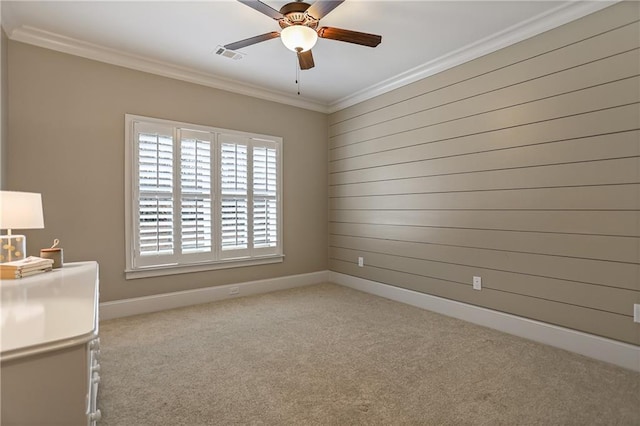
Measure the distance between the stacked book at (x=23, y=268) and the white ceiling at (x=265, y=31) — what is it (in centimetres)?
206

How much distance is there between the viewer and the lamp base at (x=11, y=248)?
1875 mm

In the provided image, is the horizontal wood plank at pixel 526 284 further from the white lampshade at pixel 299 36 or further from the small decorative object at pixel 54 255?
the small decorative object at pixel 54 255

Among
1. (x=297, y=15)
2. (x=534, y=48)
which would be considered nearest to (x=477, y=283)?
(x=534, y=48)

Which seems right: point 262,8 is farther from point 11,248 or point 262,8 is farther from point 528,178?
point 528,178

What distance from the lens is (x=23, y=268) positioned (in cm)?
175

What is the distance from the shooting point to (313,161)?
506 centimetres

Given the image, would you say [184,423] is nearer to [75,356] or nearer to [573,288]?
[75,356]

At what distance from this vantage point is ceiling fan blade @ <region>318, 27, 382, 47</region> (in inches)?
98.0

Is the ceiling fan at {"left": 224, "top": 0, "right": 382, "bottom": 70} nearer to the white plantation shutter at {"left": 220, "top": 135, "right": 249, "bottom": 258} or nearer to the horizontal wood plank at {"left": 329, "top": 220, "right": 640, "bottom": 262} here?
the white plantation shutter at {"left": 220, "top": 135, "right": 249, "bottom": 258}

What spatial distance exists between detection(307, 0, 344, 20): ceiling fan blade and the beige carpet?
2.48 meters

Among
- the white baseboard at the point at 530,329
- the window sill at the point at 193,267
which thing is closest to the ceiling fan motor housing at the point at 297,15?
the window sill at the point at 193,267

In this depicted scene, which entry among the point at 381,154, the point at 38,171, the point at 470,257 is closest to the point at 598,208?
the point at 470,257

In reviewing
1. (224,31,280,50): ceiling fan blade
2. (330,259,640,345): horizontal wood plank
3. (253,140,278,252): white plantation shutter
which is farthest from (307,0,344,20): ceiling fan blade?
(330,259,640,345): horizontal wood plank

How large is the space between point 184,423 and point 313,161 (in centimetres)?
386
